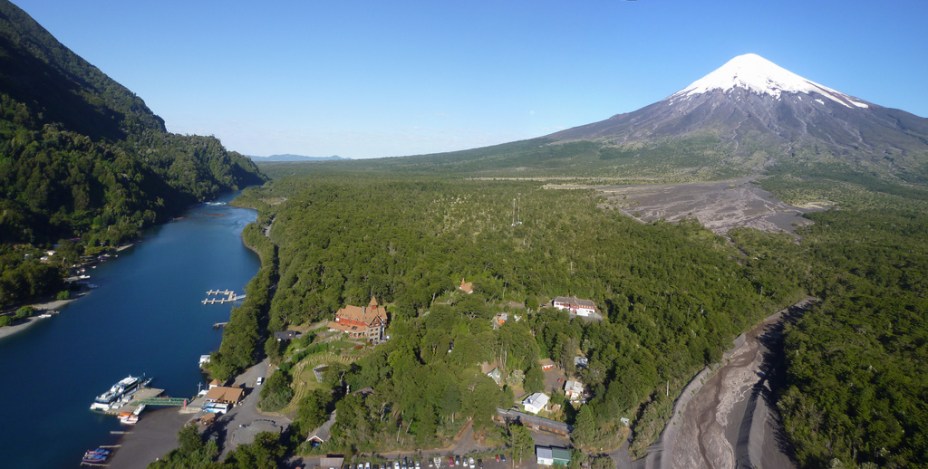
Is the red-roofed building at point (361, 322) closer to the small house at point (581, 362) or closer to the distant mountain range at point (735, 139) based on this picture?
the small house at point (581, 362)

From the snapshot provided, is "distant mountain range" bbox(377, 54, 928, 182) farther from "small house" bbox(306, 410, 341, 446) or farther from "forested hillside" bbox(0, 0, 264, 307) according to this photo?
"small house" bbox(306, 410, 341, 446)

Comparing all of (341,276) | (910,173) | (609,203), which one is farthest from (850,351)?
(910,173)

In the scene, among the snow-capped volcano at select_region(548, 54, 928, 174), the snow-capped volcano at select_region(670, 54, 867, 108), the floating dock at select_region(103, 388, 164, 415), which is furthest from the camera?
the snow-capped volcano at select_region(670, 54, 867, 108)

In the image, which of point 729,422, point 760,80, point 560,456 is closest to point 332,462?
point 560,456

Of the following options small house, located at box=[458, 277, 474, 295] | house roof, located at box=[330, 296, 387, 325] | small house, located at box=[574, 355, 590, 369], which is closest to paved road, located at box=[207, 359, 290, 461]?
house roof, located at box=[330, 296, 387, 325]

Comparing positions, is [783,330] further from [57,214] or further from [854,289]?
[57,214]

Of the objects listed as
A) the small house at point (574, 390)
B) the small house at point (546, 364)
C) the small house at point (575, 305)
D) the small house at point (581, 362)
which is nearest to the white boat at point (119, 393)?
the small house at point (546, 364)

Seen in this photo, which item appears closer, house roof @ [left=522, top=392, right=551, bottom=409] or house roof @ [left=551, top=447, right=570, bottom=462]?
house roof @ [left=551, top=447, right=570, bottom=462]
